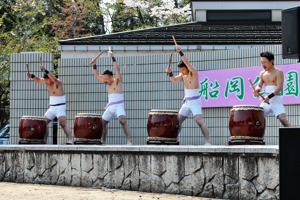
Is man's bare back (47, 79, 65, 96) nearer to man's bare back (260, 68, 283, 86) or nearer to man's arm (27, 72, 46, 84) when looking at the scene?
man's arm (27, 72, 46, 84)

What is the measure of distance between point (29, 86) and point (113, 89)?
3.00m

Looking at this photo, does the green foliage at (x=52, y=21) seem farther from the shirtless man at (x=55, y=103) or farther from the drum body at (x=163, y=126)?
the drum body at (x=163, y=126)


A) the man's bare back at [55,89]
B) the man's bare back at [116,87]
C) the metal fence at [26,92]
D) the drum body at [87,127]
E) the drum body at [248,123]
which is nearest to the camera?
the drum body at [248,123]

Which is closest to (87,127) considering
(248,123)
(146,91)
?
(146,91)

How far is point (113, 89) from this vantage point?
10.5 m

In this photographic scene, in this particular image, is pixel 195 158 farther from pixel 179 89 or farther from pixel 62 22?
pixel 62 22

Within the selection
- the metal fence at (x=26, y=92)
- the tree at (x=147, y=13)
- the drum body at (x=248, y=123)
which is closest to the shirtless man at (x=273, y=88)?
the drum body at (x=248, y=123)

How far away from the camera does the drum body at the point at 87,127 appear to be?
34.0 ft

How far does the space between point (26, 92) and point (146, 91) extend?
115 inches

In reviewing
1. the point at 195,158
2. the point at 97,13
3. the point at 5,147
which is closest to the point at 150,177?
the point at 195,158

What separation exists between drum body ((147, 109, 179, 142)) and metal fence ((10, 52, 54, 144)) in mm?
3911

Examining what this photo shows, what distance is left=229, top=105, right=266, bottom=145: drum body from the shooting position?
8.59 metres

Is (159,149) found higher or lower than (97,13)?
lower

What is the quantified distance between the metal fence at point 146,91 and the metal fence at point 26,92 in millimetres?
520
